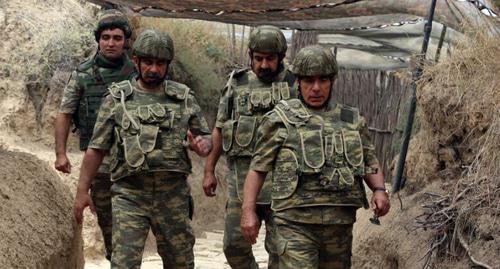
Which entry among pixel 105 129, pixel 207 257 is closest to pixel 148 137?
pixel 105 129

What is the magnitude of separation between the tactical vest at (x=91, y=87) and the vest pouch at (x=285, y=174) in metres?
1.85

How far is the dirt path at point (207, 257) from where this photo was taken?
1008 centimetres

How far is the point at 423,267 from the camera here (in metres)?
6.02

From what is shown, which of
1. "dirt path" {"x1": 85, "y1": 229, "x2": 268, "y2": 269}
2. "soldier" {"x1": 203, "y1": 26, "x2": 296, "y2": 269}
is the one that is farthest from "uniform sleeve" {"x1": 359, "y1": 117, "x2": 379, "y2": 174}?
"dirt path" {"x1": 85, "y1": 229, "x2": 268, "y2": 269}

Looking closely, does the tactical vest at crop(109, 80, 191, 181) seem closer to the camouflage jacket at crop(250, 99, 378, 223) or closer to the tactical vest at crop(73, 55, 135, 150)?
the tactical vest at crop(73, 55, 135, 150)

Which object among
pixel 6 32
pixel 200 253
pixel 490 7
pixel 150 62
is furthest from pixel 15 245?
pixel 6 32

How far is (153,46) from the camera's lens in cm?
638

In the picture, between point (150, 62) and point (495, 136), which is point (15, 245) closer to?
point (150, 62)

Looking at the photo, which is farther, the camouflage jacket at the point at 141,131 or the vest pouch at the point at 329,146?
the camouflage jacket at the point at 141,131

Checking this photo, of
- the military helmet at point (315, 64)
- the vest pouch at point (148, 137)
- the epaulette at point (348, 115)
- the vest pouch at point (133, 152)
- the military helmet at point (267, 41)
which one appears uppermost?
the military helmet at point (315, 64)

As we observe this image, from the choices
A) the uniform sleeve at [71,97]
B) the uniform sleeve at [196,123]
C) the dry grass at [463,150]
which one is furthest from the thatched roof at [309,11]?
the uniform sleeve at [196,123]

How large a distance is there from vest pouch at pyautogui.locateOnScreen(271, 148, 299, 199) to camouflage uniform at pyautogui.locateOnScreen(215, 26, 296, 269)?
1.28 meters

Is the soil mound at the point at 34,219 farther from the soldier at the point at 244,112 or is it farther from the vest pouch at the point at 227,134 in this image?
the vest pouch at the point at 227,134

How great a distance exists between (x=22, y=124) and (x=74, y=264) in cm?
510
